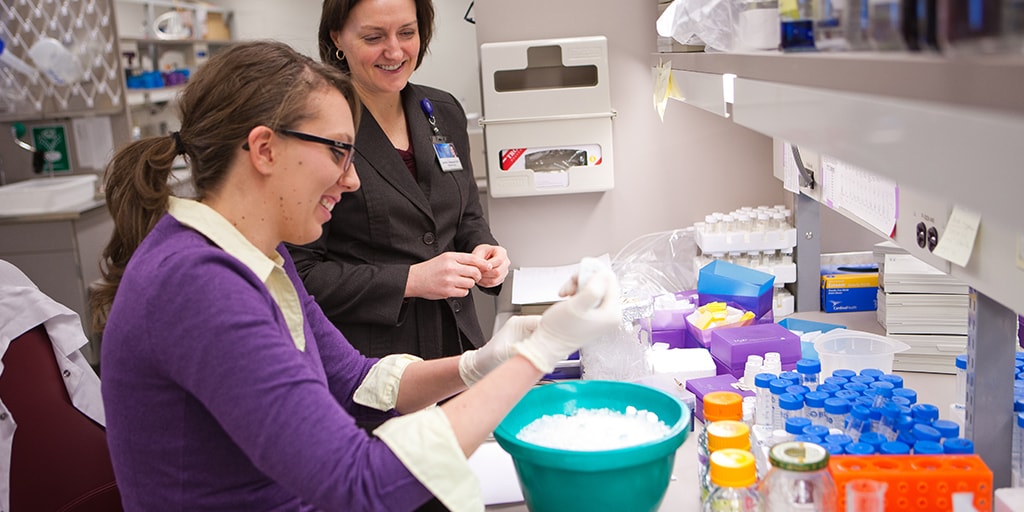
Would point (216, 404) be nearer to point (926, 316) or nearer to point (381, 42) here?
point (381, 42)

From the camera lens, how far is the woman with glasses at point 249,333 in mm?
1109

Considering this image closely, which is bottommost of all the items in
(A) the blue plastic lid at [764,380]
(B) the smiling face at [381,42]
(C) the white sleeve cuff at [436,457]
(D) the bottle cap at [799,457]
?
(A) the blue plastic lid at [764,380]

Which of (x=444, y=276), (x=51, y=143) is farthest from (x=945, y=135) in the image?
(x=51, y=143)

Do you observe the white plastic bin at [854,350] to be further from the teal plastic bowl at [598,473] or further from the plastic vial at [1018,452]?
the teal plastic bowl at [598,473]

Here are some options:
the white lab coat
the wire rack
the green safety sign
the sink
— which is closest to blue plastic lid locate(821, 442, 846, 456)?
the white lab coat

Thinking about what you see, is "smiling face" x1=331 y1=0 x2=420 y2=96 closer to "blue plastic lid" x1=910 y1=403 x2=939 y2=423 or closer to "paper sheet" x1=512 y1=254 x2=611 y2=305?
"paper sheet" x1=512 y1=254 x2=611 y2=305

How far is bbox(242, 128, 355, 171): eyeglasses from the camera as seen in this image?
129 centimetres

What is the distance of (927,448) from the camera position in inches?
51.4

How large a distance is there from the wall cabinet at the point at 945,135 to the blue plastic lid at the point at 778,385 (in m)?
0.33

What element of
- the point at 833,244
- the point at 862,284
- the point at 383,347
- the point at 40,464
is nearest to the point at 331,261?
the point at 383,347

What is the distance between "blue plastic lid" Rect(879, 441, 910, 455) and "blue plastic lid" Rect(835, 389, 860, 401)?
20 centimetres

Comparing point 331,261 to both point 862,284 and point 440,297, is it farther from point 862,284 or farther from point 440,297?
point 862,284

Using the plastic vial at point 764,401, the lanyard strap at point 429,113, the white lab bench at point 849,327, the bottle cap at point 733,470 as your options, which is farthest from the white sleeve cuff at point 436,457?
the lanyard strap at point 429,113

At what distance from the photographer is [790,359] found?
79.1 inches
